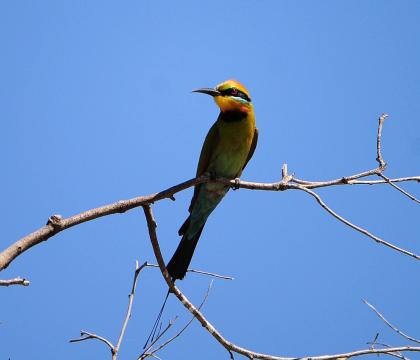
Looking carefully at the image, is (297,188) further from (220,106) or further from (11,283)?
(220,106)

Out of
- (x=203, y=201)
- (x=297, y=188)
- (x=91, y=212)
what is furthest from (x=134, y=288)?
(x=203, y=201)

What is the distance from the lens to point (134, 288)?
8.24ft

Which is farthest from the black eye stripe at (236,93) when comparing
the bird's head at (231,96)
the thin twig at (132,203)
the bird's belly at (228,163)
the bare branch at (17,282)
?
the bare branch at (17,282)

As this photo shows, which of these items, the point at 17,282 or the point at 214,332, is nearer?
the point at 17,282

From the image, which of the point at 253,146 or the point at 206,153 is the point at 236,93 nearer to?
the point at 253,146

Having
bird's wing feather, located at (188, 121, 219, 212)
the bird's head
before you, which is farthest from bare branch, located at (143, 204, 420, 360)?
the bird's head

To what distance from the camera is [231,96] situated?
13.7ft

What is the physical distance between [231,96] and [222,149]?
1.62 feet

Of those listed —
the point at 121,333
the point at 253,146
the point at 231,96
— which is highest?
the point at 231,96

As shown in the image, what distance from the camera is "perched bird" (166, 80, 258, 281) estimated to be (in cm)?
378

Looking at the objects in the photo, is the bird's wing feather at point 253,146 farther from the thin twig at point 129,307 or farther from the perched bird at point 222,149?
the thin twig at point 129,307

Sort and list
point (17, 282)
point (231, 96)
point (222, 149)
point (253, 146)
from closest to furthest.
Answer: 1. point (17, 282)
2. point (222, 149)
3. point (231, 96)
4. point (253, 146)

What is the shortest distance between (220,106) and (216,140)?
1.01ft

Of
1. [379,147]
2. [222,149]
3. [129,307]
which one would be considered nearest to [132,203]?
[129,307]
